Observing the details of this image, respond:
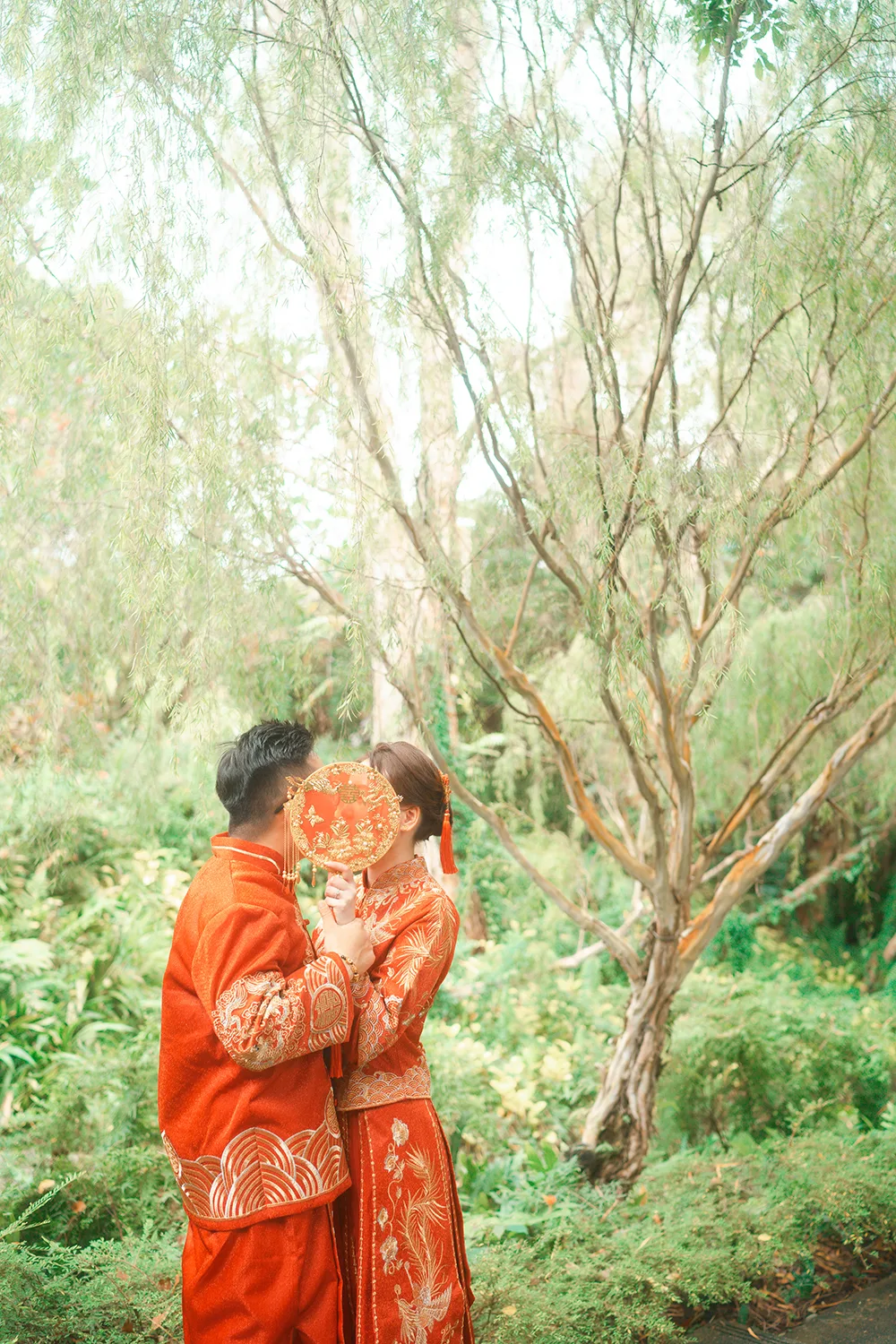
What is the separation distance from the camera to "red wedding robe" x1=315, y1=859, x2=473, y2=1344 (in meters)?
1.95

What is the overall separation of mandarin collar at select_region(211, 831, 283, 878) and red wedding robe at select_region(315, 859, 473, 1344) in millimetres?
280

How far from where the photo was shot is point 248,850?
1.95m

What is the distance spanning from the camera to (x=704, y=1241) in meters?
3.31

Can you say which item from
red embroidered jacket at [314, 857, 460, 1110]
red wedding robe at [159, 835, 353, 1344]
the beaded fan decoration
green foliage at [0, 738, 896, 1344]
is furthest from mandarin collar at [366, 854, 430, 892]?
green foliage at [0, 738, 896, 1344]

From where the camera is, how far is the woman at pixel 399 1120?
195cm

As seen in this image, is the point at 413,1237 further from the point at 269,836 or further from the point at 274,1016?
the point at 269,836

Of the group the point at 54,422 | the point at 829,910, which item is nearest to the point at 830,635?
the point at 54,422

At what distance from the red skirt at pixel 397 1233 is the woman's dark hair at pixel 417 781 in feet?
1.77

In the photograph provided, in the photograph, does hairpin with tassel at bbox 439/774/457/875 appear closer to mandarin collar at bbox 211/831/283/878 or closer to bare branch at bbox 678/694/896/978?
mandarin collar at bbox 211/831/283/878

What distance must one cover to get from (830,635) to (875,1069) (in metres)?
2.63

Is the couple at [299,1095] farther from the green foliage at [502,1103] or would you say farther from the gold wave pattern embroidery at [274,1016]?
the green foliage at [502,1103]

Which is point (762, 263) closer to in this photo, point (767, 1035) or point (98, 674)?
point (98, 674)

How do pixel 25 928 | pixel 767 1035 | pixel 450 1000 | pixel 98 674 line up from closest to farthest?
pixel 98 674
pixel 767 1035
pixel 25 928
pixel 450 1000

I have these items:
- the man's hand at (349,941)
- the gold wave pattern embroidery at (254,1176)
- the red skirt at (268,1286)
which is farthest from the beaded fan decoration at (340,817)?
the red skirt at (268,1286)
